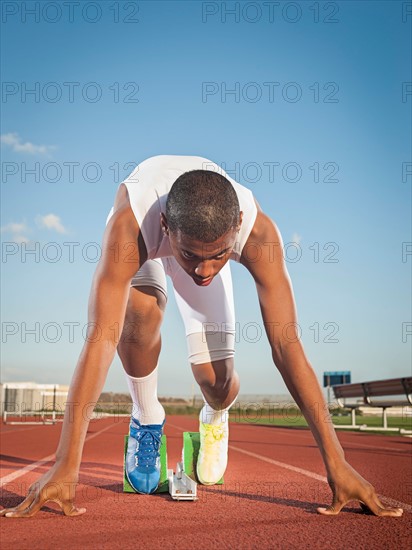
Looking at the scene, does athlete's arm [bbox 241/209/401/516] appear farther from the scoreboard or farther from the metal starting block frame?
the scoreboard

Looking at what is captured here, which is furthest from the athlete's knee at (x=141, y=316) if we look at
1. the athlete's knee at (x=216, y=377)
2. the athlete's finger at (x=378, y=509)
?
the athlete's finger at (x=378, y=509)

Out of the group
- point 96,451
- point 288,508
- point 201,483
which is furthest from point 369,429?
point 288,508

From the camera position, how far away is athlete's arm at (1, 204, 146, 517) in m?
3.04

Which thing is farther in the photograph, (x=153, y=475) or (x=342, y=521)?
(x=153, y=475)

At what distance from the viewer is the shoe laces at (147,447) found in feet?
14.3

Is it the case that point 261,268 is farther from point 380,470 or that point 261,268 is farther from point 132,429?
point 380,470

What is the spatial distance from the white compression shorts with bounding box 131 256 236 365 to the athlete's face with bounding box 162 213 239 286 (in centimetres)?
129

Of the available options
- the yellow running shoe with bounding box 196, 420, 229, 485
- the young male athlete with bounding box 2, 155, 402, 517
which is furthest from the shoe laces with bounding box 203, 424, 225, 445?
the young male athlete with bounding box 2, 155, 402, 517

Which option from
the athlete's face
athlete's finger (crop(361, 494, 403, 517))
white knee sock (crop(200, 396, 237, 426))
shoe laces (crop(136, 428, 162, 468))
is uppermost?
the athlete's face

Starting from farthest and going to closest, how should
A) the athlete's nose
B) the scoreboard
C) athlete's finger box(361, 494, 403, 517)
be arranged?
the scoreboard, the athlete's nose, athlete's finger box(361, 494, 403, 517)

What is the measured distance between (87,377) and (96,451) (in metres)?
6.20

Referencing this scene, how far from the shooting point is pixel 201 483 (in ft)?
15.6

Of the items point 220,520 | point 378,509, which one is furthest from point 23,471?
point 378,509

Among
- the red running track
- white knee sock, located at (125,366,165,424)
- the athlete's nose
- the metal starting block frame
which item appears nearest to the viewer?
the red running track
